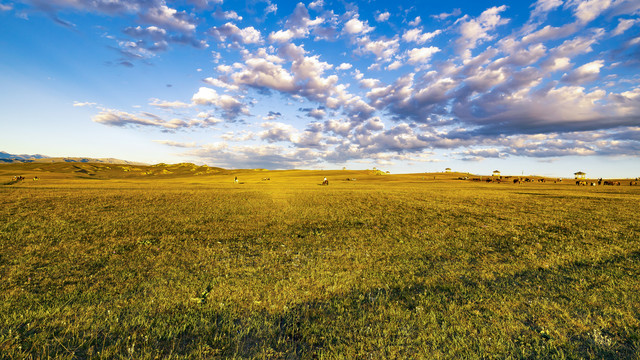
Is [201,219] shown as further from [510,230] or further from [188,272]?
[510,230]

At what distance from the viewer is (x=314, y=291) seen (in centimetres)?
835

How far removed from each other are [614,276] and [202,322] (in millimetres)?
14593

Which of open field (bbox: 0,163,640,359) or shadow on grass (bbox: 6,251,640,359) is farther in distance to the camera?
open field (bbox: 0,163,640,359)

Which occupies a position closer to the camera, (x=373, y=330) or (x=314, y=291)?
(x=373, y=330)

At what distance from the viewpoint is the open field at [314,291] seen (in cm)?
567

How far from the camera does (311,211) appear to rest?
78.3 ft

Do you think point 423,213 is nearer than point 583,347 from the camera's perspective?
No

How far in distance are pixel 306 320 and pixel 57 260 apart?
37.3ft

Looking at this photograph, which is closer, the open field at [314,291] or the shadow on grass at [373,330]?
the shadow on grass at [373,330]

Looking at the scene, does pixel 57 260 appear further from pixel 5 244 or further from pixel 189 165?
pixel 189 165

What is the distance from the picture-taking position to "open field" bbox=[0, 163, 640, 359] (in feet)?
18.6

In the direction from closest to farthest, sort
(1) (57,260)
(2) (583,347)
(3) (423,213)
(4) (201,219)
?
(2) (583,347), (1) (57,260), (4) (201,219), (3) (423,213)

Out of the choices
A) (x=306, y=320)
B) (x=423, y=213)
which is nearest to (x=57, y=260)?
(x=306, y=320)

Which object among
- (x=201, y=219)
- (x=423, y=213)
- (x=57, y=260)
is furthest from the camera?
(x=423, y=213)
